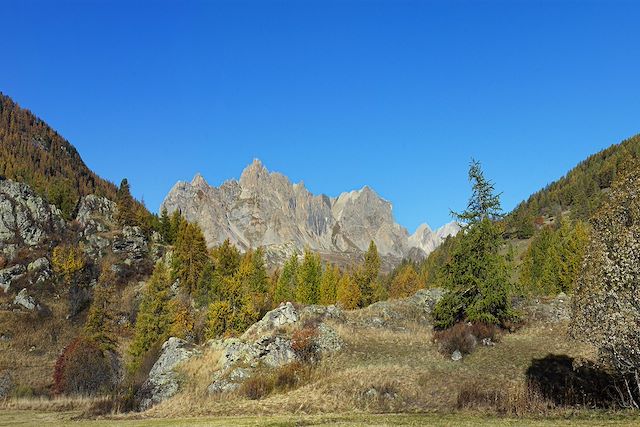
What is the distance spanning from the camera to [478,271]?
1684 inches

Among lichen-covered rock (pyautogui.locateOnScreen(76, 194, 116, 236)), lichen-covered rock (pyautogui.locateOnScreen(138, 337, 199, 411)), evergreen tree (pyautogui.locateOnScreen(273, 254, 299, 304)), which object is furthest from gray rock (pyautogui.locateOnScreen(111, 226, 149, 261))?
lichen-covered rock (pyautogui.locateOnScreen(138, 337, 199, 411))

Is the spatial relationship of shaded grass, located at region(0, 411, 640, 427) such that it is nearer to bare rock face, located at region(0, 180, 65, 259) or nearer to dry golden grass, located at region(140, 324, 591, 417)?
dry golden grass, located at region(140, 324, 591, 417)

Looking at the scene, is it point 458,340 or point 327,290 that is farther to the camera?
point 327,290

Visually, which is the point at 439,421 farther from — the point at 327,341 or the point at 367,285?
the point at 367,285

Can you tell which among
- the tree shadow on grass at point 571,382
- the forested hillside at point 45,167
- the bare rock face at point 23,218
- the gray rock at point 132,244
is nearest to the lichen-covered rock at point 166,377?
the tree shadow on grass at point 571,382

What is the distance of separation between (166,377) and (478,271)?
2868 centimetres

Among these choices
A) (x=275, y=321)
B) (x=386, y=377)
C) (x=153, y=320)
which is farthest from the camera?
(x=153, y=320)

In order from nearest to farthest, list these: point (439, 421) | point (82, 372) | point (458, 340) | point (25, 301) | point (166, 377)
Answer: point (439, 421), point (166, 377), point (458, 340), point (82, 372), point (25, 301)

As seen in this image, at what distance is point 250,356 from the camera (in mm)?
39688

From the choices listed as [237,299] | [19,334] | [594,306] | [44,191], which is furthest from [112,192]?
[594,306]

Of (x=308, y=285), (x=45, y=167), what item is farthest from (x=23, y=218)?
(x=308, y=285)

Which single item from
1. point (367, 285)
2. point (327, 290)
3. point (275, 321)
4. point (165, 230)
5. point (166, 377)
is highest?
point (165, 230)

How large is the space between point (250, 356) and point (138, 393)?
9513 millimetres

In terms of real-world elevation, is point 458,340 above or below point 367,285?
below
